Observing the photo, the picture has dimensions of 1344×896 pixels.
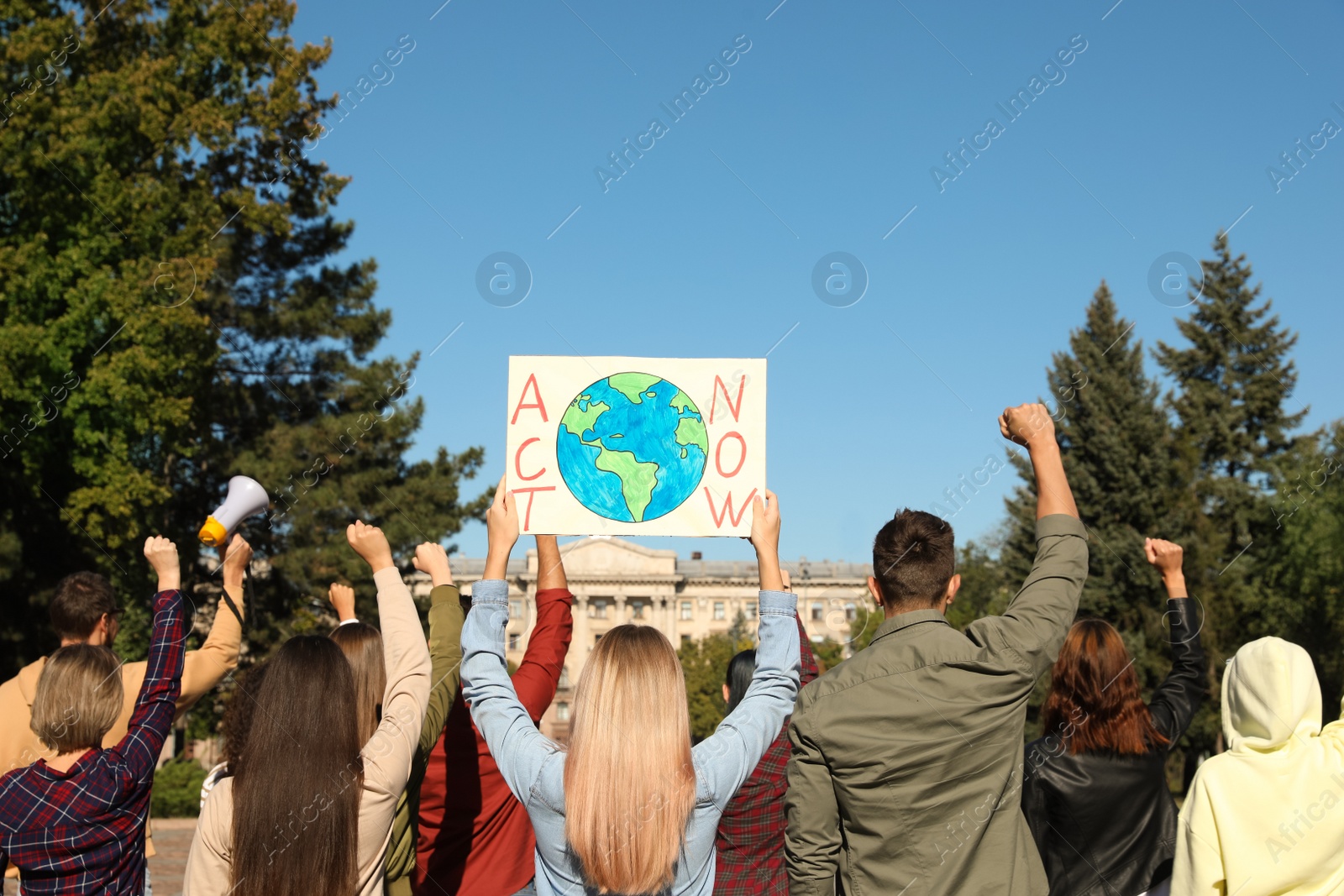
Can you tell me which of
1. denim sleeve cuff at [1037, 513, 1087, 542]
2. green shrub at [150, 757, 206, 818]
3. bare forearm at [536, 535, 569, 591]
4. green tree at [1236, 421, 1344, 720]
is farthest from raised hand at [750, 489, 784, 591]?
green tree at [1236, 421, 1344, 720]

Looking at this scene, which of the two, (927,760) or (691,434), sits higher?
(691,434)

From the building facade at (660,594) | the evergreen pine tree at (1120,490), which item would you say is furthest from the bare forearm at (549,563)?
the building facade at (660,594)

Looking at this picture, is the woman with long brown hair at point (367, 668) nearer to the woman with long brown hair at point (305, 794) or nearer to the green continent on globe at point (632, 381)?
the woman with long brown hair at point (305, 794)

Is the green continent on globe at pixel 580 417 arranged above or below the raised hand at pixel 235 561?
above

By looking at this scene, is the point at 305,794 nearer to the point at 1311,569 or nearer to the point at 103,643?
the point at 103,643

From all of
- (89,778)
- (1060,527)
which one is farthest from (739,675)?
(89,778)

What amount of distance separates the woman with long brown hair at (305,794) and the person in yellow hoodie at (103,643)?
47.1 inches

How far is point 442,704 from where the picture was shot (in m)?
3.54

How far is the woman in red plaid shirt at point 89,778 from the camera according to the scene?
11.1 feet

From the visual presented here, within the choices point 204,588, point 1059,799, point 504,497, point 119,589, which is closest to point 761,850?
point 1059,799

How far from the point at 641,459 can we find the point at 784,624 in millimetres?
1512

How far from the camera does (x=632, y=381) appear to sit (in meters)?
4.46

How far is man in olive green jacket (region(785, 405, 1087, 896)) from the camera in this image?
119 inches

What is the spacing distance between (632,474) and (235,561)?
1.57 meters
